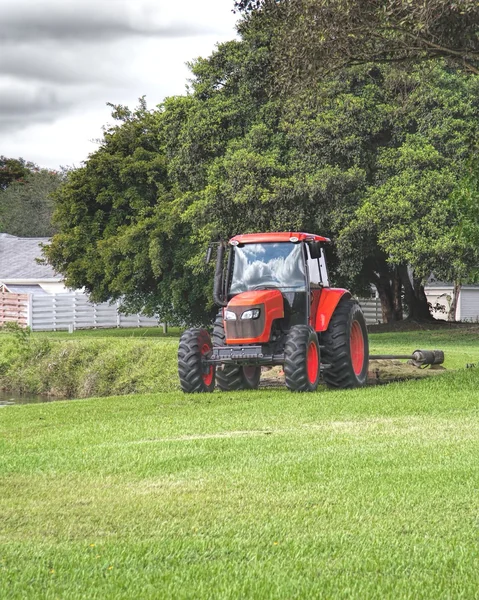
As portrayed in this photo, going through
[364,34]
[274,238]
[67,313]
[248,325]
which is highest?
[364,34]

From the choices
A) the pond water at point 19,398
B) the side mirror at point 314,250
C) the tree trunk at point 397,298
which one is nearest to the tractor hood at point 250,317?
the side mirror at point 314,250

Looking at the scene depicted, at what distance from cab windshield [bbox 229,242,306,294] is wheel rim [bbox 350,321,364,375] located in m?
2.01

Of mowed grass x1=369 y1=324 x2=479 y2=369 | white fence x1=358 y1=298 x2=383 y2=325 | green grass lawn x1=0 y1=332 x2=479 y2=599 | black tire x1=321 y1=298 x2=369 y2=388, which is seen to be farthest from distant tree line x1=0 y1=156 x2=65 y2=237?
green grass lawn x1=0 y1=332 x2=479 y2=599

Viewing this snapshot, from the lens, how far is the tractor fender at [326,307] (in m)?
17.2

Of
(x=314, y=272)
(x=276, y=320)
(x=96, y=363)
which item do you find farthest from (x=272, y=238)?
(x=96, y=363)

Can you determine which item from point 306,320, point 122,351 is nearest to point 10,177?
point 122,351

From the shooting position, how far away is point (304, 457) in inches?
389

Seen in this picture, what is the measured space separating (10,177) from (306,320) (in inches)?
2894

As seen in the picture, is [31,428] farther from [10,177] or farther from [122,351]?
[10,177]

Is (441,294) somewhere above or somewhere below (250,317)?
above

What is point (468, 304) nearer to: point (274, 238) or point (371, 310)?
point (371, 310)

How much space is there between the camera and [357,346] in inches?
→ 728

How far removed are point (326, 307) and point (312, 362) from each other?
4.48 ft

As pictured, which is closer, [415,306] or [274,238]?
[274,238]
